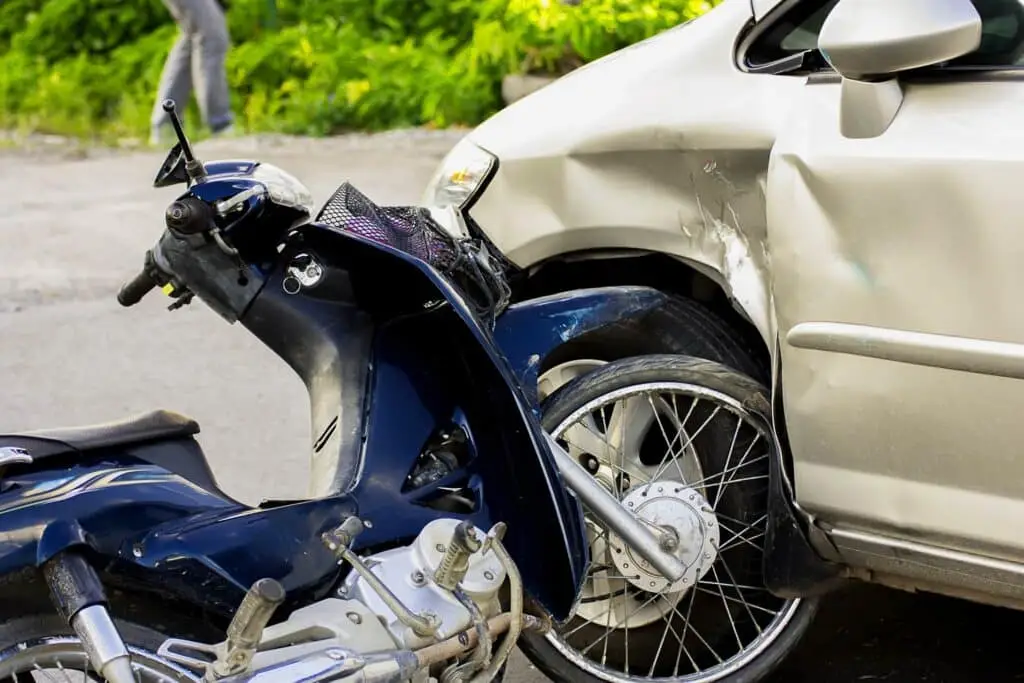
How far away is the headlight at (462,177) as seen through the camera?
3631 mm

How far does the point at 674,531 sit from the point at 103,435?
3.95 feet

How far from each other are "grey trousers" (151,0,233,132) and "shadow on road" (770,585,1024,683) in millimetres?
7651

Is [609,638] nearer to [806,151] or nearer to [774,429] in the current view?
[774,429]

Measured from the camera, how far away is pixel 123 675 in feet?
6.89

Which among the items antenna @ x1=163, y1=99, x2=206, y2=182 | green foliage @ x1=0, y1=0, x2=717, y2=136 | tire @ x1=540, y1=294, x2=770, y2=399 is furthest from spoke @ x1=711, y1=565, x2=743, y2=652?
green foliage @ x1=0, y1=0, x2=717, y2=136

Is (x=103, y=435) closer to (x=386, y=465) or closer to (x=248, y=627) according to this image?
(x=386, y=465)

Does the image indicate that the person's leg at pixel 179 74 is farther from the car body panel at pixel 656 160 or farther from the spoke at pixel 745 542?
the spoke at pixel 745 542

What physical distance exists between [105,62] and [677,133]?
10996 millimetres

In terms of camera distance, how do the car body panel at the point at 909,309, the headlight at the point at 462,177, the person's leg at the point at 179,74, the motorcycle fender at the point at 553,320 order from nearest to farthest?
the car body panel at the point at 909,309, the motorcycle fender at the point at 553,320, the headlight at the point at 462,177, the person's leg at the point at 179,74

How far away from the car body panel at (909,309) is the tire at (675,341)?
1.24 ft

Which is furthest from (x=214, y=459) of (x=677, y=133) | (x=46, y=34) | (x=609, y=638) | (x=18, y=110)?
(x=46, y=34)

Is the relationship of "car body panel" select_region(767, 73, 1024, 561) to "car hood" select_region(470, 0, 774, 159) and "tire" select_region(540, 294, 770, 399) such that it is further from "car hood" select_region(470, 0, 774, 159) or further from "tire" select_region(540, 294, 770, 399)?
"tire" select_region(540, 294, 770, 399)

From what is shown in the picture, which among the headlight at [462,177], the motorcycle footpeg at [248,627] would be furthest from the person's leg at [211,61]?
the motorcycle footpeg at [248,627]

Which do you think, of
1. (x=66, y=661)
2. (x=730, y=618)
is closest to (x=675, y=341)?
(x=730, y=618)
